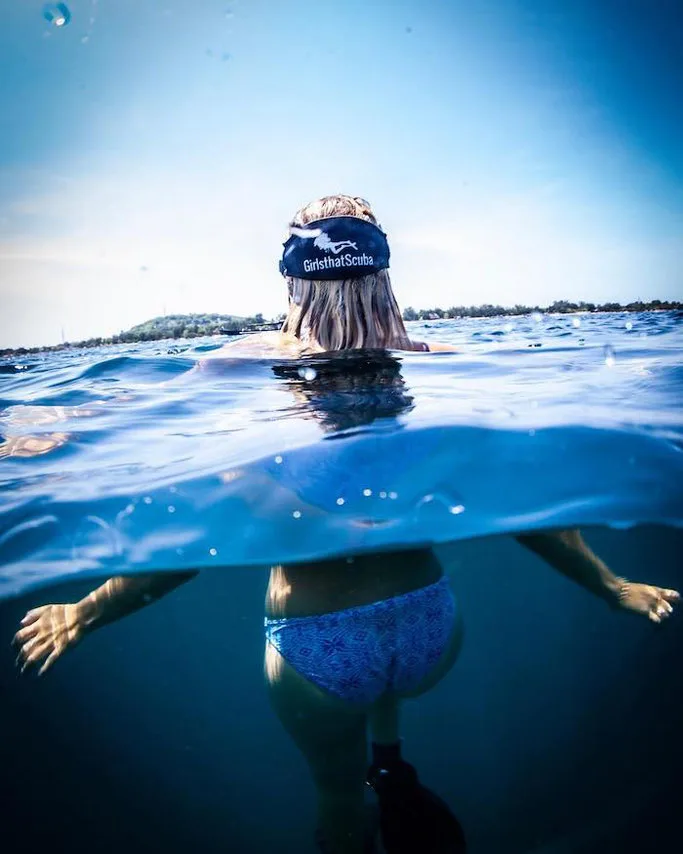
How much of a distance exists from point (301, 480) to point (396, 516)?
29.5 inches

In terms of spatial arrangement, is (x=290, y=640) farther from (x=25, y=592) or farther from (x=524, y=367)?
(x=524, y=367)

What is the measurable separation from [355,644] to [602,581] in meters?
1.83

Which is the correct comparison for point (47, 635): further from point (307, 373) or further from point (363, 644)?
point (307, 373)

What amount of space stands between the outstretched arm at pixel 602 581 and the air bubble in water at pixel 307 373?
246 cm

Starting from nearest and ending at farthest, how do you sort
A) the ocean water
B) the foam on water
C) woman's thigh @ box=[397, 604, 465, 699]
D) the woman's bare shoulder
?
woman's thigh @ box=[397, 604, 465, 699] → the foam on water → the ocean water → the woman's bare shoulder

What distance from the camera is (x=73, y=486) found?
11.8 ft

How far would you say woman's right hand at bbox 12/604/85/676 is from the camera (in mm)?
2363

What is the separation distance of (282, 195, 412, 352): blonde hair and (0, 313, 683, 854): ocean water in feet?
0.85

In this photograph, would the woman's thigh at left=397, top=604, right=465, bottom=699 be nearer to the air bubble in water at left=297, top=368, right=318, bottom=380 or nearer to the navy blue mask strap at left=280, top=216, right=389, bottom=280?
the air bubble in water at left=297, top=368, right=318, bottom=380

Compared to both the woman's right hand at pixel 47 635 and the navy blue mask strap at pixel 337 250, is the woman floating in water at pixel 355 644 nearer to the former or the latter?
the woman's right hand at pixel 47 635

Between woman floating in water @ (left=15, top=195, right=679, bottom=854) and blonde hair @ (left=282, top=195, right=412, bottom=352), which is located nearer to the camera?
woman floating in water @ (left=15, top=195, right=679, bottom=854)

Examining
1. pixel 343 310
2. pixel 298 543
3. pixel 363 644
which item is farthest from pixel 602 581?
pixel 343 310

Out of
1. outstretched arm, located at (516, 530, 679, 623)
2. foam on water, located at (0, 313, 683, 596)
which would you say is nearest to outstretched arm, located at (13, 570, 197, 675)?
foam on water, located at (0, 313, 683, 596)

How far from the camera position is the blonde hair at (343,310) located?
3854 millimetres
